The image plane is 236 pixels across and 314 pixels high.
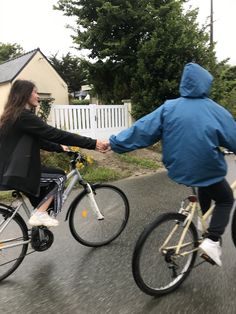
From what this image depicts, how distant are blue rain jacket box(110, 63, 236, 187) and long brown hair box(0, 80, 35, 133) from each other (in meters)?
1.09

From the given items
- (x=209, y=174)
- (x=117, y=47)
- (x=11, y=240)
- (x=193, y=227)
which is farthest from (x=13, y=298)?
(x=117, y=47)

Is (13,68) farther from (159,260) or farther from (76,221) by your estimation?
(159,260)

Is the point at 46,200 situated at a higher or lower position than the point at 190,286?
higher

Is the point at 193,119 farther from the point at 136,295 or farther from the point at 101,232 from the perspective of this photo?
the point at 101,232

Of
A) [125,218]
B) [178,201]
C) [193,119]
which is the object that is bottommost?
[178,201]

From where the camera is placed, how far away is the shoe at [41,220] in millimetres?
3885

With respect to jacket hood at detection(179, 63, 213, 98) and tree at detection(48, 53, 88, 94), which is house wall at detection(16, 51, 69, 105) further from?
jacket hood at detection(179, 63, 213, 98)

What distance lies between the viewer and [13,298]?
3.50m

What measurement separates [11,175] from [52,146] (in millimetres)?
952

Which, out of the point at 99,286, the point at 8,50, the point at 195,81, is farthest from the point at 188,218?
the point at 8,50

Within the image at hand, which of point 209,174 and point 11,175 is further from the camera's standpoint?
point 11,175

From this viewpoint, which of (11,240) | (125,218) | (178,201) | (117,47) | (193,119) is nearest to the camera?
(193,119)

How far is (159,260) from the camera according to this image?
352 centimetres

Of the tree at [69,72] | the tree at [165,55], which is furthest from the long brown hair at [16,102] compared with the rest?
the tree at [69,72]
